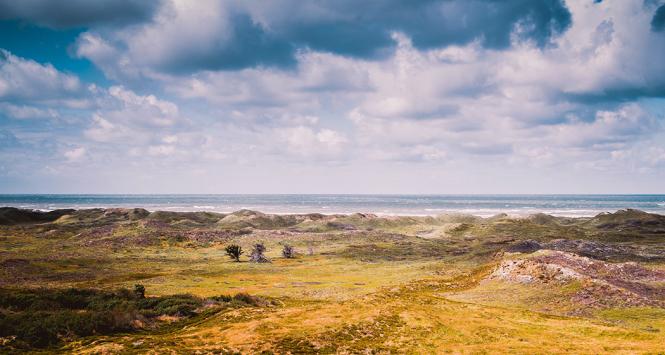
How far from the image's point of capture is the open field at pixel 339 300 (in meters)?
27.4

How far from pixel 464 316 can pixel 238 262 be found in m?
57.4

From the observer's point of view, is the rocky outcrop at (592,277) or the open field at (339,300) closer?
the open field at (339,300)

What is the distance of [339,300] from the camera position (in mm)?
45594

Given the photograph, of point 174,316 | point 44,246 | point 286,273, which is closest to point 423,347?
point 174,316

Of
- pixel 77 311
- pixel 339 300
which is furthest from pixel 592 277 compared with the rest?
pixel 77 311

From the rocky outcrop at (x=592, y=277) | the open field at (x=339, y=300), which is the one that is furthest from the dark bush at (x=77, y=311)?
the rocky outcrop at (x=592, y=277)

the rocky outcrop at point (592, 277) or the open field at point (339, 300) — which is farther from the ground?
the rocky outcrop at point (592, 277)

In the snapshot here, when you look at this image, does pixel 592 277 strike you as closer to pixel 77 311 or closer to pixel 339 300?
pixel 339 300

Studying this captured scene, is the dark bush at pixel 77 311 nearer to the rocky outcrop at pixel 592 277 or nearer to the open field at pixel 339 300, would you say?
the open field at pixel 339 300

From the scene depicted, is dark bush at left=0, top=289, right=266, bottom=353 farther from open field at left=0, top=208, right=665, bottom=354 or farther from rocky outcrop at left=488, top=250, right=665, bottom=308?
rocky outcrop at left=488, top=250, right=665, bottom=308

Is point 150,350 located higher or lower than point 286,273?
higher

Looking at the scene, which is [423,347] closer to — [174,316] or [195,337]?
[195,337]

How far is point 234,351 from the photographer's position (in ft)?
83.4

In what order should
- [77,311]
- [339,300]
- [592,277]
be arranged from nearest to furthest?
[77,311] → [592,277] → [339,300]
